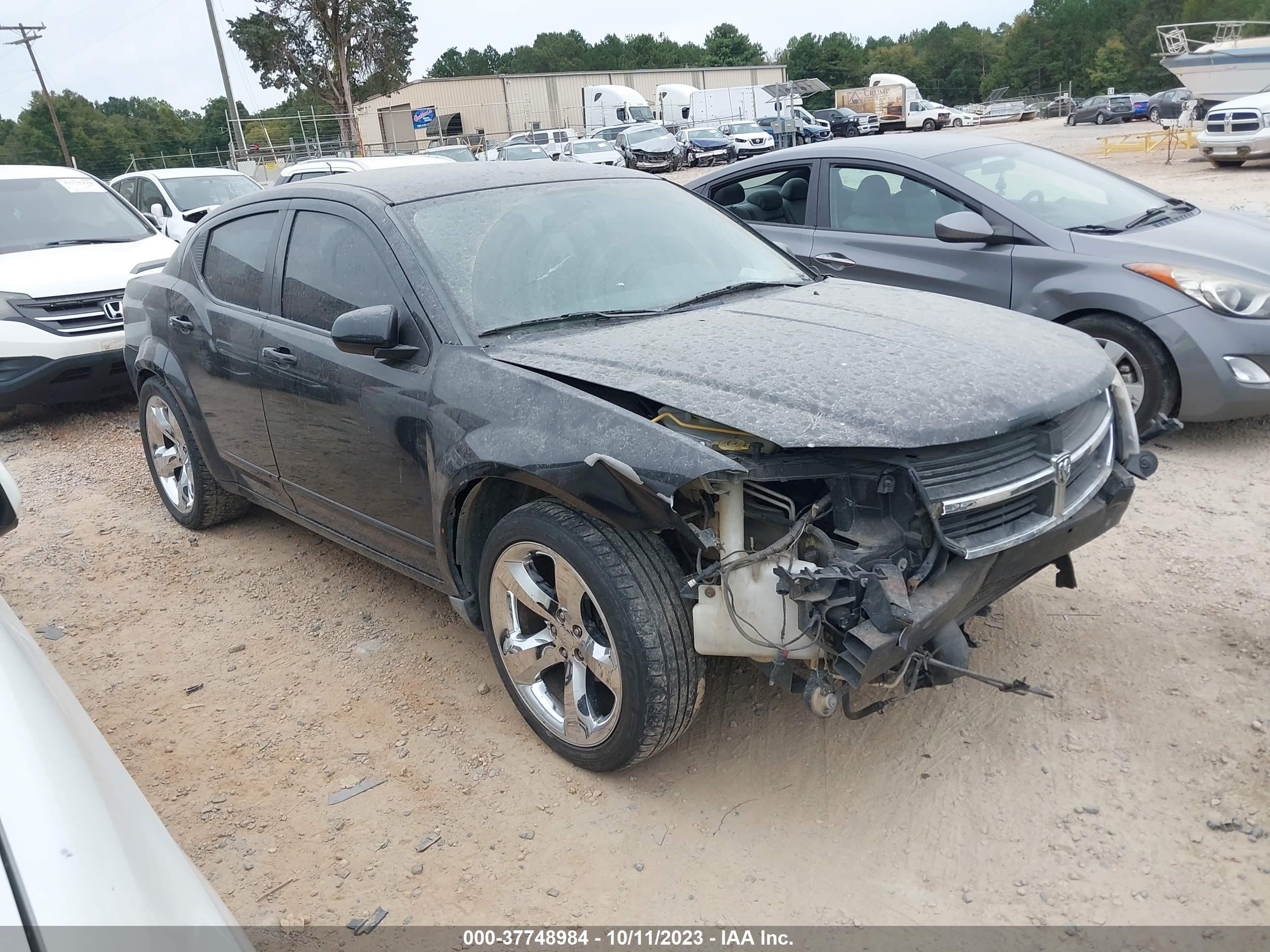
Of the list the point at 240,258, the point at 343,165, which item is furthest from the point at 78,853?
the point at 343,165

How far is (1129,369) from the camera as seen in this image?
4.91 m

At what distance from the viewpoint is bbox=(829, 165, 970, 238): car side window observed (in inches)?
222

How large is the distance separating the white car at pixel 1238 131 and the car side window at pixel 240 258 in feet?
59.2

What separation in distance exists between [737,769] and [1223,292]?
3.61m

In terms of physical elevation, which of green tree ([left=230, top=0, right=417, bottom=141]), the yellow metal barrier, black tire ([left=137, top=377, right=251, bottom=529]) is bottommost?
the yellow metal barrier

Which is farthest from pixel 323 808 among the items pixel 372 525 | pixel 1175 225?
pixel 1175 225

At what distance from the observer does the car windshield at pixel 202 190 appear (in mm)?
12336

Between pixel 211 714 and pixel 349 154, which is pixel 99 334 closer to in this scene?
pixel 211 714

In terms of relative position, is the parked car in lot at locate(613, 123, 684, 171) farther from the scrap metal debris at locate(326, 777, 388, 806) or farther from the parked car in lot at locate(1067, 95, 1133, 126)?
the scrap metal debris at locate(326, 777, 388, 806)

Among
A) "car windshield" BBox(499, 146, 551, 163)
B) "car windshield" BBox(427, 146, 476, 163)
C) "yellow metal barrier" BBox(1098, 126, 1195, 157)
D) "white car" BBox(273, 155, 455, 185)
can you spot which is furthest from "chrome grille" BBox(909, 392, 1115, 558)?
"car windshield" BBox(499, 146, 551, 163)

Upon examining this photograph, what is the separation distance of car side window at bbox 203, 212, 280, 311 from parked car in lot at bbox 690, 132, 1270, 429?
228cm

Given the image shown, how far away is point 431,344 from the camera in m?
3.14

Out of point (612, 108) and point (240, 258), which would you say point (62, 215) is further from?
point (612, 108)

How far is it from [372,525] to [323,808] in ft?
3.48
